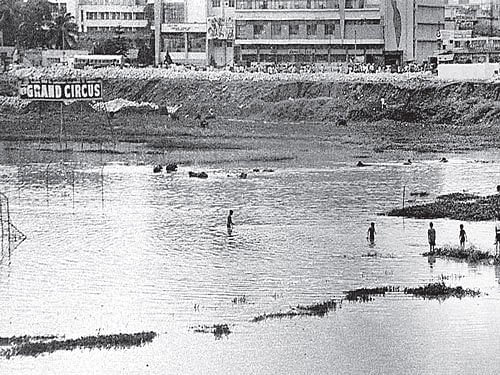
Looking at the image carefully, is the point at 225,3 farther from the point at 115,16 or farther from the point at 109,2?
the point at 109,2

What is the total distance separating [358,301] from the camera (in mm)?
34250

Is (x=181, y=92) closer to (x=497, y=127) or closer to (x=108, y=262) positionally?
(x=497, y=127)

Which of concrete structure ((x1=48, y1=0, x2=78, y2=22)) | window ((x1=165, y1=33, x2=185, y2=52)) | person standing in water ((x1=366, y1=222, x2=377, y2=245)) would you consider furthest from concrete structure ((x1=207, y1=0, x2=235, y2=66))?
person standing in water ((x1=366, y1=222, x2=377, y2=245))

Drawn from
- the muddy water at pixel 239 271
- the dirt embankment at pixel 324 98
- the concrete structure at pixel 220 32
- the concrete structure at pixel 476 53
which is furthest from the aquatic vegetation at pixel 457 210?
the concrete structure at pixel 220 32

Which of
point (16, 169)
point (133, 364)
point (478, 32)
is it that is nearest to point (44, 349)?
point (133, 364)

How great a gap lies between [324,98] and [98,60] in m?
44.0

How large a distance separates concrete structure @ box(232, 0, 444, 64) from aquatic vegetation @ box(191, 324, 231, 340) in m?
95.5

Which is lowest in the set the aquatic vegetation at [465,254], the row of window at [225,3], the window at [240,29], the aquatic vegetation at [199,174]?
the aquatic vegetation at [199,174]

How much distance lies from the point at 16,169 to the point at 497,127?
137ft

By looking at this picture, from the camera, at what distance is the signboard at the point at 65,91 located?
74.2 metres

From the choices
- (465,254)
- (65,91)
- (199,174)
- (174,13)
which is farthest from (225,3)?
(465,254)

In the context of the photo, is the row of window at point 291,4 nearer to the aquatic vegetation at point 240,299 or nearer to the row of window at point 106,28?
the row of window at point 106,28

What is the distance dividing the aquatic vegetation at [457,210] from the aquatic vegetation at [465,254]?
274 inches

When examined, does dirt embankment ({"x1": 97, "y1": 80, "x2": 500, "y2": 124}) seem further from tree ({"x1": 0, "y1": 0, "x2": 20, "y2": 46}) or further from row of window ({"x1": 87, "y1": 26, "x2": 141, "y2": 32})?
row of window ({"x1": 87, "y1": 26, "x2": 141, "y2": 32})
